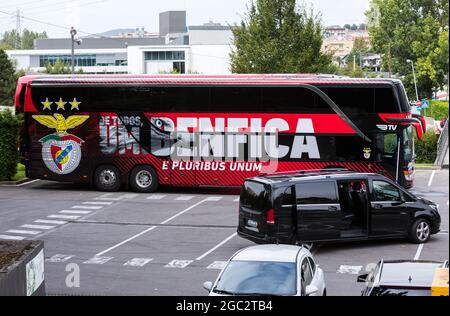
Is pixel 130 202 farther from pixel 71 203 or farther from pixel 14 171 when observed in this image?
pixel 14 171

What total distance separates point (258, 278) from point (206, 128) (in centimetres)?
1645

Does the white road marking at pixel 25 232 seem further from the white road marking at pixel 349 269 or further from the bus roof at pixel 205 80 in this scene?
the white road marking at pixel 349 269

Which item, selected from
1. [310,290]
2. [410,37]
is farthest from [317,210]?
[410,37]

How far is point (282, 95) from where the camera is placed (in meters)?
27.3

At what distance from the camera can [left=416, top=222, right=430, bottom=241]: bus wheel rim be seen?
62.4ft

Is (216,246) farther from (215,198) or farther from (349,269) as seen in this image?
(215,198)

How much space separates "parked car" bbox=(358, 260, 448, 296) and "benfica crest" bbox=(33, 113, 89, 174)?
19.5 metres

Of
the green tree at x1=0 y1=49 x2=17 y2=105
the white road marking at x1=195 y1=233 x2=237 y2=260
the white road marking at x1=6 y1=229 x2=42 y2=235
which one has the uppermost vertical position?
the green tree at x1=0 y1=49 x2=17 y2=105

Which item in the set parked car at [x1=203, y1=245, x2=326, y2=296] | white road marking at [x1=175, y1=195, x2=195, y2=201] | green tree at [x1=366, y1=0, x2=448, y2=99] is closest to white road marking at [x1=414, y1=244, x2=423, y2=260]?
parked car at [x1=203, y1=245, x2=326, y2=296]

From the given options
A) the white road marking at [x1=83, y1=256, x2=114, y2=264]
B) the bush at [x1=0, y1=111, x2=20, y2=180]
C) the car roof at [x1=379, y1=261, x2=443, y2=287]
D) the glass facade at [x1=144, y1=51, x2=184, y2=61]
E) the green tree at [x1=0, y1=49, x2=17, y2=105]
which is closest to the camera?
the car roof at [x1=379, y1=261, x2=443, y2=287]

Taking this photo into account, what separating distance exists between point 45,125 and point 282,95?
9.09m

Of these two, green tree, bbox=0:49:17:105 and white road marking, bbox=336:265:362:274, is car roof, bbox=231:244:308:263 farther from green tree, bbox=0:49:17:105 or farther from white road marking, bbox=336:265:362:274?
green tree, bbox=0:49:17:105

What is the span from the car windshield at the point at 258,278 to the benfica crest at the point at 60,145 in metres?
18.0
